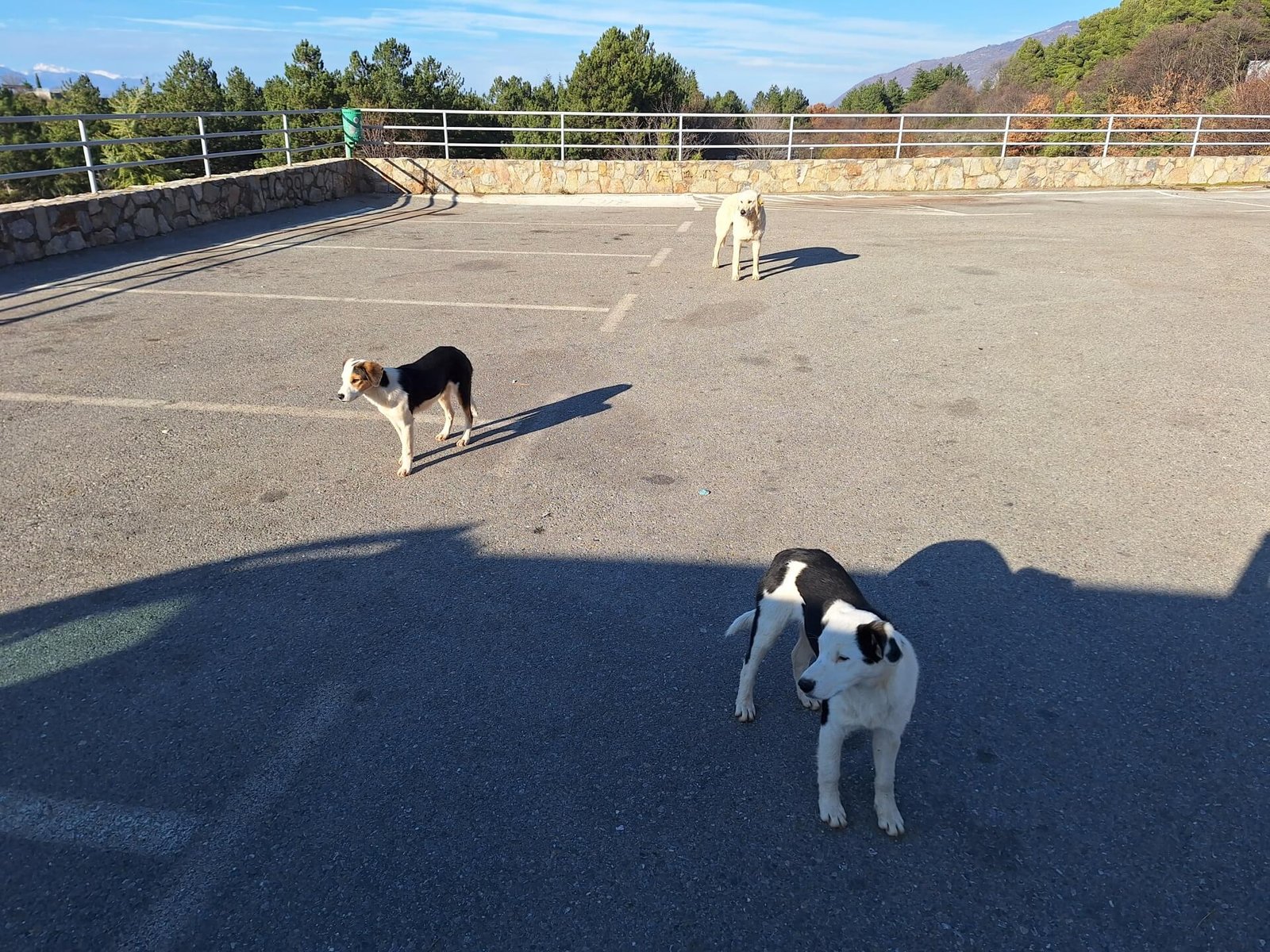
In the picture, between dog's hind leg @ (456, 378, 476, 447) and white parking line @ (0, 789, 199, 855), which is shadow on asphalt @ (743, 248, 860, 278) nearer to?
dog's hind leg @ (456, 378, 476, 447)

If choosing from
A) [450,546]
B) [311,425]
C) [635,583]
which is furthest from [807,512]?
[311,425]

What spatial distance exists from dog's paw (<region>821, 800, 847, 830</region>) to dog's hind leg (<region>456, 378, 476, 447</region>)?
12.2 feet

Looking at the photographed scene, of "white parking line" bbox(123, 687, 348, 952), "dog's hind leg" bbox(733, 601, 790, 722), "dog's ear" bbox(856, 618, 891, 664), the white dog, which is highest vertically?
the white dog

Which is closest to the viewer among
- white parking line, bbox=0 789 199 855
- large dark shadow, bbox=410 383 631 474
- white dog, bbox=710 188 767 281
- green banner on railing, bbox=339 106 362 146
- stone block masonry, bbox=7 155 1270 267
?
white parking line, bbox=0 789 199 855

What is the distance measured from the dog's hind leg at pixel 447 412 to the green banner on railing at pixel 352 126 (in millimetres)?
16349

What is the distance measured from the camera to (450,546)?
4.45 m

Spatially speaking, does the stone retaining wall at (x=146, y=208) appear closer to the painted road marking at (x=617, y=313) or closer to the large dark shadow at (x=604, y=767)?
the painted road marking at (x=617, y=313)

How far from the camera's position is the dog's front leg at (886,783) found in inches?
105

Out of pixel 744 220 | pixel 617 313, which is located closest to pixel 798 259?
pixel 744 220

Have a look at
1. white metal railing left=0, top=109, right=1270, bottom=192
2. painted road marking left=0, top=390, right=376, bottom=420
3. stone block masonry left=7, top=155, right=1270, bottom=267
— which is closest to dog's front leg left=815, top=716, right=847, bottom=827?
painted road marking left=0, top=390, right=376, bottom=420

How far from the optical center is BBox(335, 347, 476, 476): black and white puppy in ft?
16.1

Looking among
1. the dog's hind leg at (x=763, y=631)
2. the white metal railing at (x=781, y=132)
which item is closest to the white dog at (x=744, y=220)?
the dog's hind leg at (x=763, y=631)

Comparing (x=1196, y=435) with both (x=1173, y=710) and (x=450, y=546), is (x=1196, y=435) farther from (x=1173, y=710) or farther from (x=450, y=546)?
(x=450, y=546)

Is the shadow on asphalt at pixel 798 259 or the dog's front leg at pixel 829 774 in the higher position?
the shadow on asphalt at pixel 798 259
